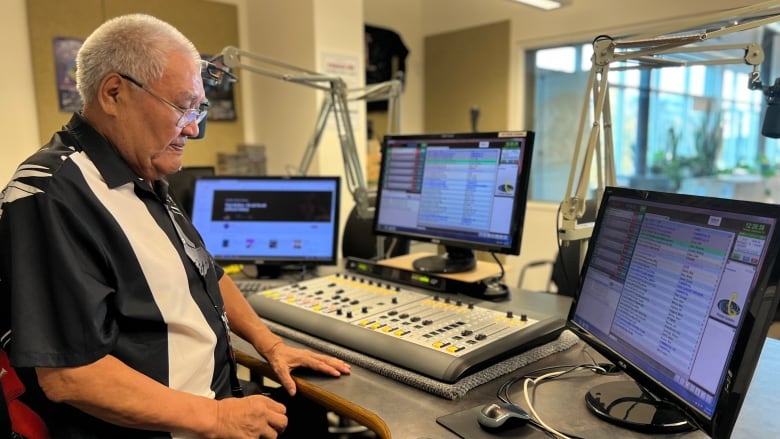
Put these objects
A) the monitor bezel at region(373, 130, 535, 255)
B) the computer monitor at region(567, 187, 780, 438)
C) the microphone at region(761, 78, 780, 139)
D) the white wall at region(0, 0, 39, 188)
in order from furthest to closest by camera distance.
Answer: the white wall at region(0, 0, 39, 188)
the monitor bezel at region(373, 130, 535, 255)
the microphone at region(761, 78, 780, 139)
the computer monitor at region(567, 187, 780, 438)

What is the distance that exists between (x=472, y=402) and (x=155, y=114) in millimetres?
832

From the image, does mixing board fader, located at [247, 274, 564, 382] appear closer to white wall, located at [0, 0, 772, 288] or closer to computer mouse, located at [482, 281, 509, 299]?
computer mouse, located at [482, 281, 509, 299]

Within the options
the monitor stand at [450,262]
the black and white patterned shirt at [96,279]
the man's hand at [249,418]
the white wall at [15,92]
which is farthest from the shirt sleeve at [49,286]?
the white wall at [15,92]

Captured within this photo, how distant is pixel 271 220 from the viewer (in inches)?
80.2

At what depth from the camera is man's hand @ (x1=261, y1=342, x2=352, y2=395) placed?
46.1 inches

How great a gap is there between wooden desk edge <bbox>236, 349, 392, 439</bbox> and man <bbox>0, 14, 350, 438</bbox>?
4 centimetres

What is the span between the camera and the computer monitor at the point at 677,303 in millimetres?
739

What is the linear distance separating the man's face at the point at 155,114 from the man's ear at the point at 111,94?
1 centimetres

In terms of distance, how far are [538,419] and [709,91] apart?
146 inches

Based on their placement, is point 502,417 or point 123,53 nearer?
point 502,417

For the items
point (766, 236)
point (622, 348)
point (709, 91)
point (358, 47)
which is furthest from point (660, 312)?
point (709, 91)

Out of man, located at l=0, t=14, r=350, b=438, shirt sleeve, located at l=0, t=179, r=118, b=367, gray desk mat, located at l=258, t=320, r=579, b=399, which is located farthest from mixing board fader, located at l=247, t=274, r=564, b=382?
Answer: shirt sleeve, located at l=0, t=179, r=118, b=367

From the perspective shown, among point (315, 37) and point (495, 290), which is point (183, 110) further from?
point (315, 37)

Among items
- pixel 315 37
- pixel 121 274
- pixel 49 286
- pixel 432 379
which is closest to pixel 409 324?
pixel 432 379
